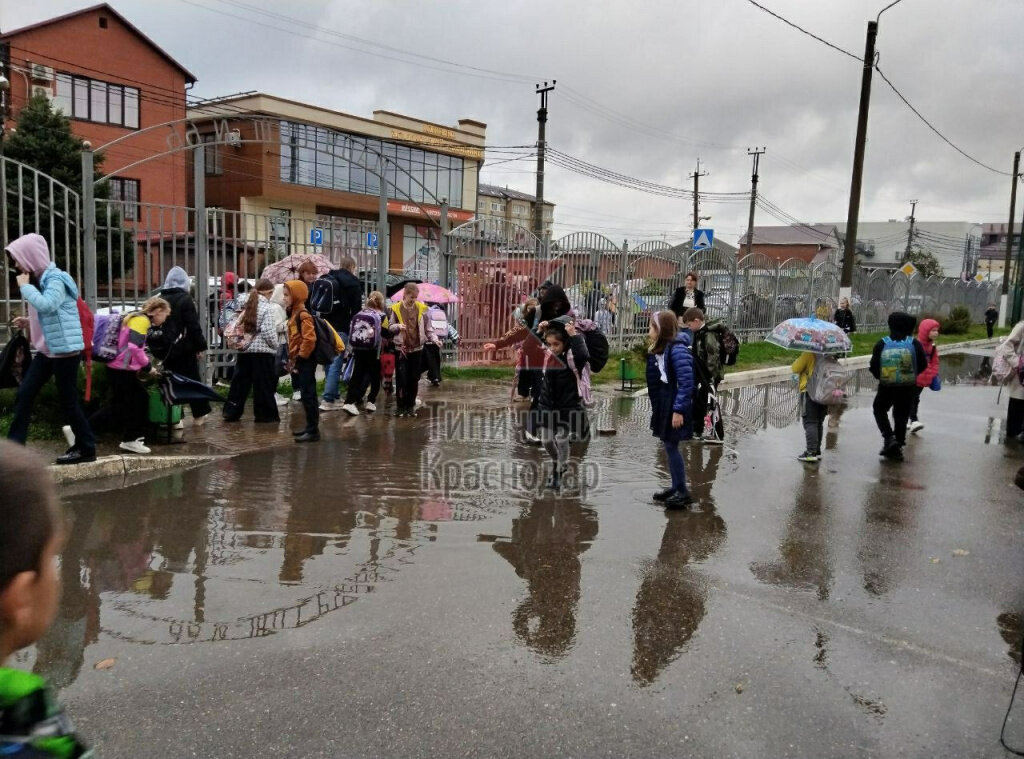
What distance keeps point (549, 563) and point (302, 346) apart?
14.4ft

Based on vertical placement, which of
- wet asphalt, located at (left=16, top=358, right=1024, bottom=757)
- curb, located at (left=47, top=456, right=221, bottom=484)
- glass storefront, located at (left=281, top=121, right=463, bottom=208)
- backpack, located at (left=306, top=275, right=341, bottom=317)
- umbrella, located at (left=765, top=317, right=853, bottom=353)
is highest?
glass storefront, located at (left=281, top=121, right=463, bottom=208)

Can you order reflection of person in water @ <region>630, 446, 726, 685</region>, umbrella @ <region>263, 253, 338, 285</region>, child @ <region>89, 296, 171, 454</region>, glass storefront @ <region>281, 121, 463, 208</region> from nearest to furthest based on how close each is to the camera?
reflection of person in water @ <region>630, 446, 726, 685</region>
child @ <region>89, 296, 171, 454</region>
umbrella @ <region>263, 253, 338, 285</region>
glass storefront @ <region>281, 121, 463, 208</region>

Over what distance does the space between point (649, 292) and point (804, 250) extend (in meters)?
78.0

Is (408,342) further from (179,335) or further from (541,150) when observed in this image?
(541,150)

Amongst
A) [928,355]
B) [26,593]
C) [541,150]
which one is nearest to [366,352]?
[928,355]

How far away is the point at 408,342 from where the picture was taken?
10.2 m

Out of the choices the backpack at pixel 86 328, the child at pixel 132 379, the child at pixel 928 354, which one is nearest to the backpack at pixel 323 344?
the child at pixel 132 379

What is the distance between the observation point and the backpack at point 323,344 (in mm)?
8758

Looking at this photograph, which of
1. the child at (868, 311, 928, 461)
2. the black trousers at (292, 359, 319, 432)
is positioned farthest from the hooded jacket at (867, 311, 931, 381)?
the black trousers at (292, 359, 319, 432)

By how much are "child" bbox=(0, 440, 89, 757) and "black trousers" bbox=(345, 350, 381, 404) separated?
8.75 meters

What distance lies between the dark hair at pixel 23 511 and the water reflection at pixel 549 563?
2.88 meters

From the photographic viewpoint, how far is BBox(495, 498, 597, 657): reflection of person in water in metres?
4.21

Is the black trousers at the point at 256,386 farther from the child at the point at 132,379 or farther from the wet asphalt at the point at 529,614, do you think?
the wet asphalt at the point at 529,614

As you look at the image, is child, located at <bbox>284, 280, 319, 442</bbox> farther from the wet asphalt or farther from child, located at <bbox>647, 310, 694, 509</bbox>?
child, located at <bbox>647, 310, 694, 509</bbox>
